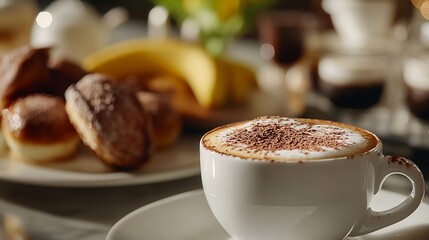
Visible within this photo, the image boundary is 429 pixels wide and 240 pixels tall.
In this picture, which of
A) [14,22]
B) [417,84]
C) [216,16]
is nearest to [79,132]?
[417,84]

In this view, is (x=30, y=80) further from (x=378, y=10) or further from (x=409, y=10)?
(x=409, y=10)

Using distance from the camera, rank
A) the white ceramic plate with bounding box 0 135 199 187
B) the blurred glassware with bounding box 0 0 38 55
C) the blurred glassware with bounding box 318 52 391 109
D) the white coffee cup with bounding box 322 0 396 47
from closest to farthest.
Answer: the white ceramic plate with bounding box 0 135 199 187 → the blurred glassware with bounding box 318 52 391 109 → the white coffee cup with bounding box 322 0 396 47 → the blurred glassware with bounding box 0 0 38 55

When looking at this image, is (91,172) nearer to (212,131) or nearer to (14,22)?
(212,131)

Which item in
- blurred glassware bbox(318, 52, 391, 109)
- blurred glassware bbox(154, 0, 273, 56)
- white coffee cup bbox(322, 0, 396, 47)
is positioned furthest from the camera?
blurred glassware bbox(154, 0, 273, 56)

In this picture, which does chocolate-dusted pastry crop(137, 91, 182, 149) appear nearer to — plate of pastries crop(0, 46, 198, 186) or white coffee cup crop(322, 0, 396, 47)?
plate of pastries crop(0, 46, 198, 186)

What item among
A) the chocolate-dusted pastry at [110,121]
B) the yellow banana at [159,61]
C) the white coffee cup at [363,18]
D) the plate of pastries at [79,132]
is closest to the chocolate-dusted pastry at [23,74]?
the plate of pastries at [79,132]

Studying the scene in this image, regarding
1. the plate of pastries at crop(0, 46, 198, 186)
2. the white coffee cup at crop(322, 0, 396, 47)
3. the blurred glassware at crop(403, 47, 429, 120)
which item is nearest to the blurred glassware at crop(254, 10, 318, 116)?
the white coffee cup at crop(322, 0, 396, 47)

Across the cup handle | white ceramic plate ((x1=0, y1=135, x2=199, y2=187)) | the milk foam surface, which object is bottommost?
white ceramic plate ((x1=0, y1=135, x2=199, y2=187))
